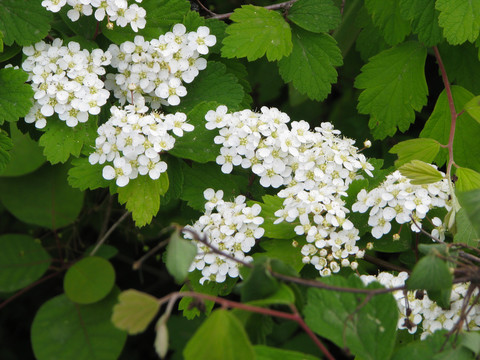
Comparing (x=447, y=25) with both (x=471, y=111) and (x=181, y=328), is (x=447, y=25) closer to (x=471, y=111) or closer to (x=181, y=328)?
(x=471, y=111)

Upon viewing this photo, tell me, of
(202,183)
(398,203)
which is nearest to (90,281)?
(202,183)

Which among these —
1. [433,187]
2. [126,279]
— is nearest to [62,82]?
[433,187]

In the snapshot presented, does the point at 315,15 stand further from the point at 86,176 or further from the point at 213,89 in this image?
the point at 86,176

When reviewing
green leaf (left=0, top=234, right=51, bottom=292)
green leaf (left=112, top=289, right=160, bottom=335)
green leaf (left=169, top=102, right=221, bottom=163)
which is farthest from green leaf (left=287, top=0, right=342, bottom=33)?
green leaf (left=0, top=234, right=51, bottom=292)

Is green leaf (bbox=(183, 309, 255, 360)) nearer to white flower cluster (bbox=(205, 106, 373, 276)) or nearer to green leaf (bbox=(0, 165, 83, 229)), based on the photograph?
white flower cluster (bbox=(205, 106, 373, 276))

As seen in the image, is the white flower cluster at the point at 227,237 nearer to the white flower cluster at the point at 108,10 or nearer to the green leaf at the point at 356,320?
the green leaf at the point at 356,320

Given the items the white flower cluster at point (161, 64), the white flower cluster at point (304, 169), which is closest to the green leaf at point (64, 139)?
the white flower cluster at point (161, 64)
